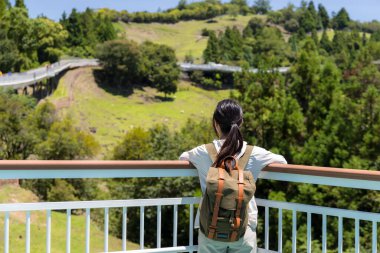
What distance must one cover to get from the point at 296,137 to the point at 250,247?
16258mm

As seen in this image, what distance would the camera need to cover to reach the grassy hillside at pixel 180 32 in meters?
91.0

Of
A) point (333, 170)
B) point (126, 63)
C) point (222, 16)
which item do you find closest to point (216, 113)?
point (333, 170)

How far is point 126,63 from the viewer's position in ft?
183

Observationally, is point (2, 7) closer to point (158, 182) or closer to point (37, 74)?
point (37, 74)

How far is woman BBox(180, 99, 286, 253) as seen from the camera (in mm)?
2432

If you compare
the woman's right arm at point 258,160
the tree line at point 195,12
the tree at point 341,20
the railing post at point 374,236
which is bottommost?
the railing post at point 374,236

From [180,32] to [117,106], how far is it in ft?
187

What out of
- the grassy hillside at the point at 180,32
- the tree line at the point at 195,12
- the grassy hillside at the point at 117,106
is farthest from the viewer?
the tree line at the point at 195,12

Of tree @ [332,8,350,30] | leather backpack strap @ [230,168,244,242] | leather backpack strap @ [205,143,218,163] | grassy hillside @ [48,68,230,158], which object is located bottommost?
grassy hillside @ [48,68,230,158]

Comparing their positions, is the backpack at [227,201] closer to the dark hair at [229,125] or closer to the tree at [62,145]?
the dark hair at [229,125]

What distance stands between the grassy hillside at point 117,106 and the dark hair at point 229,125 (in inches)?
1400

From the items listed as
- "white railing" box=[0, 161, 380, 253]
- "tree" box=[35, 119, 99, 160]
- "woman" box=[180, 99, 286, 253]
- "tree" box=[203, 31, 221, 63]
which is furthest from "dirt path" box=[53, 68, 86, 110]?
"woman" box=[180, 99, 286, 253]

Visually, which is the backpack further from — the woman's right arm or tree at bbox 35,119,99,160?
tree at bbox 35,119,99,160

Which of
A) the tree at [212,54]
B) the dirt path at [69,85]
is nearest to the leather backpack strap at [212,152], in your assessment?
the dirt path at [69,85]
